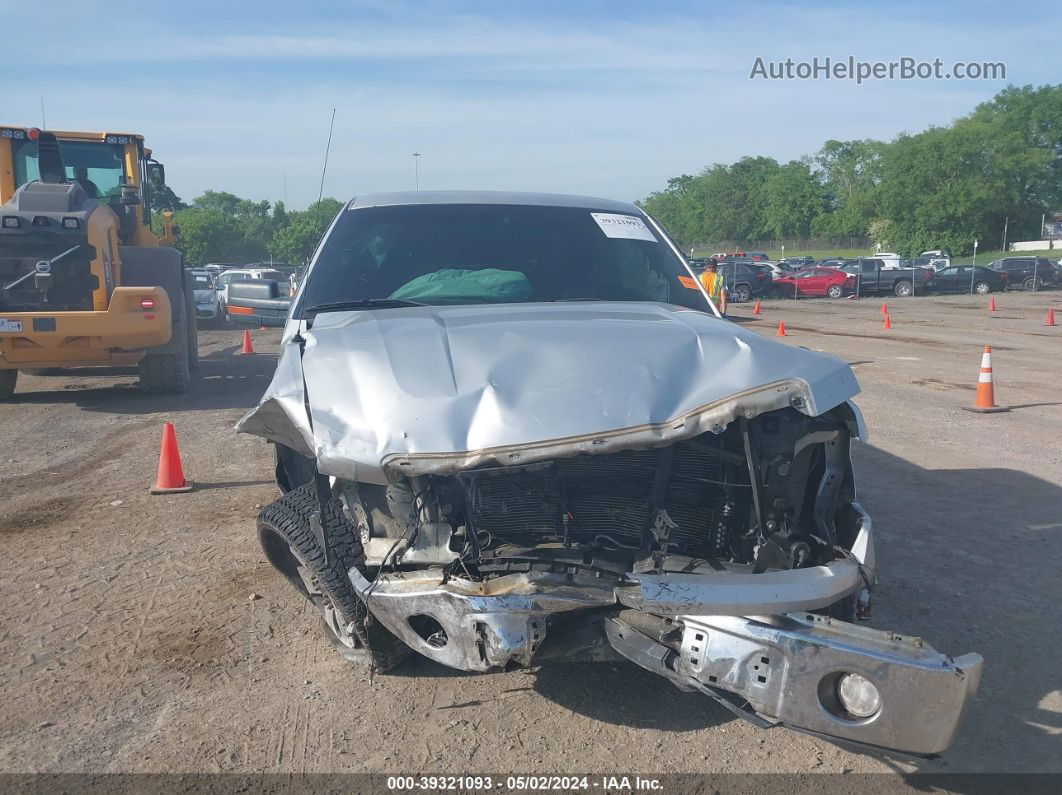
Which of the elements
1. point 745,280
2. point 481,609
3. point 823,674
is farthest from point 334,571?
point 745,280

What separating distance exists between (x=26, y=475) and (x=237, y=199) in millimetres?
145058

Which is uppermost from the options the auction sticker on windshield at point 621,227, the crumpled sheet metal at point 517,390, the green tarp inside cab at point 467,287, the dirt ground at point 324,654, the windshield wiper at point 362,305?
the auction sticker on windshield at point 621,227

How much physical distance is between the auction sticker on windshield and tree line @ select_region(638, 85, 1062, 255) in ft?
181

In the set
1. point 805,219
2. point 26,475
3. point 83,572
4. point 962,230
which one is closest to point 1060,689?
point 83,572

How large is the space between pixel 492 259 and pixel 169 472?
10.9ft

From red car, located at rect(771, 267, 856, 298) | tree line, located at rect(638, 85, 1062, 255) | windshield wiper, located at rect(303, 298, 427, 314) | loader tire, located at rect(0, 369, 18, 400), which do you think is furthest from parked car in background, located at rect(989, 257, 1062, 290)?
windshield wiper, located at rect(303, 298, 427, 314)

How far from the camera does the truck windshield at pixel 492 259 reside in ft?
15.2

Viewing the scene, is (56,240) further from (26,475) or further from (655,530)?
(655,530)

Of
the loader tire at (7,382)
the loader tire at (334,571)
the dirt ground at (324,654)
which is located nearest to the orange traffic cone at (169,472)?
the dirt ground at (324,654)

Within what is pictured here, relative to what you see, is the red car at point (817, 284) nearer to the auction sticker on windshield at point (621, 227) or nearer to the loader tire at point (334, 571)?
the auction sticker on windshield at point (621, 227)

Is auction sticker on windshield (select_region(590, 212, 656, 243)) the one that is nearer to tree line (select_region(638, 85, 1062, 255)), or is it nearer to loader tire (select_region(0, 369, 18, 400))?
loader tire (select_region(0, 369, 18, 400))

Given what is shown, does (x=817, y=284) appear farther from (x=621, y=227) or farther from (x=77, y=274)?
(x=621, y=227)

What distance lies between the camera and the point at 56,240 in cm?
1046

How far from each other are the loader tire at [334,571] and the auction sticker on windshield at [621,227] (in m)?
2.16
